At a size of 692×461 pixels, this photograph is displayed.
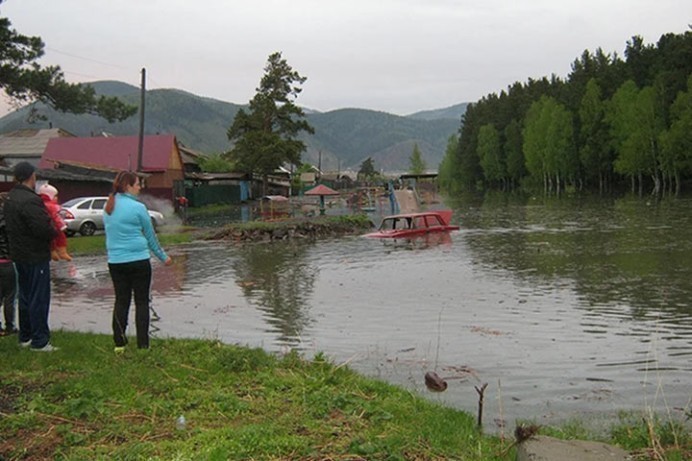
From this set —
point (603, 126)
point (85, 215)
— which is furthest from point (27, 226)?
point (603, 126)

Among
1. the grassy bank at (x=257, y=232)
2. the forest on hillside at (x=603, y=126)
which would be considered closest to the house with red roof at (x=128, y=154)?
the grassy bank at (x=257, y=232)

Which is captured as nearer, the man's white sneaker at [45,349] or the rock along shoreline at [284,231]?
the man's white sneaker at [45,349]

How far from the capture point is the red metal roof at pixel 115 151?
5816cm

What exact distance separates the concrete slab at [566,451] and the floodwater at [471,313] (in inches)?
47.7

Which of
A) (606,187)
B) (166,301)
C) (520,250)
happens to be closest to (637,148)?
(606,187)

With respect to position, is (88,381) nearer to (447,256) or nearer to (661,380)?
(661,380)

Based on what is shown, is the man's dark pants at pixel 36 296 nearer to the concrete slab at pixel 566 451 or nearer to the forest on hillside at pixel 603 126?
the concrete slab at pixel 566 451

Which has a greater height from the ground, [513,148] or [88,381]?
[513,148]

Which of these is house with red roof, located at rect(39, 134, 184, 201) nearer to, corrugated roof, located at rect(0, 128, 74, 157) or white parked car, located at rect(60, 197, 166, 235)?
corrugated roof, located at rect(0, 128, 74, 157)

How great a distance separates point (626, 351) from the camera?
898cm

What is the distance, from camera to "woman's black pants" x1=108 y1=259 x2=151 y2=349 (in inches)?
297

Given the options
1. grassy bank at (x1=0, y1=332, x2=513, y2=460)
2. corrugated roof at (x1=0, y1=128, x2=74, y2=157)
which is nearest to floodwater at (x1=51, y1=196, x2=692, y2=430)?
grassy bank at (x1=0, y1=332, x2=513, y2=460)

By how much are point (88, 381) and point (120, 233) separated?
1.86 meters

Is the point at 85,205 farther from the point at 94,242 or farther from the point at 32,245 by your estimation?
the point at 32,245
